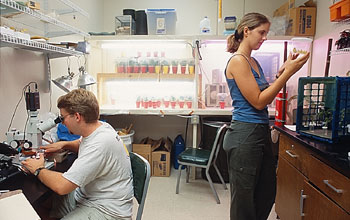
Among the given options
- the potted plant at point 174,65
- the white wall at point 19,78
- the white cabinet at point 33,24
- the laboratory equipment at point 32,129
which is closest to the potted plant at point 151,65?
the potted plant at point 174,65

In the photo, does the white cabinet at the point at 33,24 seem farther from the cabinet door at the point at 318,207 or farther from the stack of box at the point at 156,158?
the cabinet door at the point at 318,207

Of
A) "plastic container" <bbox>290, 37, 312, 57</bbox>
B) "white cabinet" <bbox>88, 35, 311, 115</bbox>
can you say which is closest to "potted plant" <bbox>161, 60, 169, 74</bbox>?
"white cabinet" <bbox>88, 35, 311, 115</bbox>

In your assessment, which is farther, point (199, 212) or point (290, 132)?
point (199, 212)

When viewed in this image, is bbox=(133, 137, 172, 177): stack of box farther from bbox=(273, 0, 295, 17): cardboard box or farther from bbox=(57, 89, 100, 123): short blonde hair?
bbox=(273, 0, 295, 17): cardboard box

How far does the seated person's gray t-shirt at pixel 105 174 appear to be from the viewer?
1.22 meters

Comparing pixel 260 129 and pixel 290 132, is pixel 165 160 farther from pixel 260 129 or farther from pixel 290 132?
pixel 260 129

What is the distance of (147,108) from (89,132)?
181cm

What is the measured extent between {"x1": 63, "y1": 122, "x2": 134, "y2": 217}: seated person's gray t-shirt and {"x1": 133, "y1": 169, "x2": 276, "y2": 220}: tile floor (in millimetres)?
1121

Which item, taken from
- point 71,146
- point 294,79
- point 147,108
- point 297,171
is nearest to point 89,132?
point 71,146

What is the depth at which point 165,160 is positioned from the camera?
3242 mm

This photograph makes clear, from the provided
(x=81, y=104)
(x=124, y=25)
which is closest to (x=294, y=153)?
(x=81, y=104)

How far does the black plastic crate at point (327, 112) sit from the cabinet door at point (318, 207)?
32 cm

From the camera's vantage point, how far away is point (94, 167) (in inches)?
48.1

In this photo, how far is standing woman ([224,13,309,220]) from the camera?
1.45m
